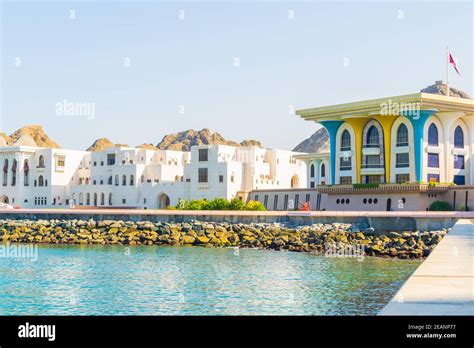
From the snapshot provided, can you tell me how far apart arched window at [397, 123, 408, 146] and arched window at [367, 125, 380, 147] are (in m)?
2.36

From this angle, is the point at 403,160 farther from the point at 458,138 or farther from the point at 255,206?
the point at 255,206

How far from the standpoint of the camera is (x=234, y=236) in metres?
47.2

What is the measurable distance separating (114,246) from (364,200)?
26454mm

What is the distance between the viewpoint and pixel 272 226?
1937 inches

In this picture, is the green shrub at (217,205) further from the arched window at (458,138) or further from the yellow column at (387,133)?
the arched window at (458,138)

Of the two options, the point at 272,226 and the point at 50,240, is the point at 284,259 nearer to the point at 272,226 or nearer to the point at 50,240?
the point at 272,226

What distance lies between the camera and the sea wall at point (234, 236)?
40000mm

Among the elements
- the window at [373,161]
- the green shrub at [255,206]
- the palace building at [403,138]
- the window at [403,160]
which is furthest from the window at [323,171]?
the window at [403,160]

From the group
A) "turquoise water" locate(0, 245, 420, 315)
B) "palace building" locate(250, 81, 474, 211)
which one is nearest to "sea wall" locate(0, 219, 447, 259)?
"turquoise water" locate(0, 245, 420, 315)

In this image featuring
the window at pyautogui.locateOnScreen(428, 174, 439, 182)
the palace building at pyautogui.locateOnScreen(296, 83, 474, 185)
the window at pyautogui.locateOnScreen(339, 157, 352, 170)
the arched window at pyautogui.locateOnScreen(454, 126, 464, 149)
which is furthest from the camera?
the window at pyautogui.locateOnScreen(339, 157, 352, 170)

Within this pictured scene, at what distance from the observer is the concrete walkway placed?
9.88 m

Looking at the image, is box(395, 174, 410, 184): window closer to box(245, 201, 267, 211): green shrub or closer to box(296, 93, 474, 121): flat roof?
box(296, 93, 474, 121): flat roof

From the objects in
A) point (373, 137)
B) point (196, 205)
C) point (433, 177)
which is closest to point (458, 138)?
point (433, 177)

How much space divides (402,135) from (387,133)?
58.7 inches
